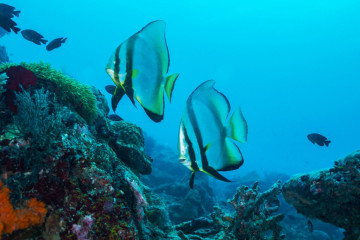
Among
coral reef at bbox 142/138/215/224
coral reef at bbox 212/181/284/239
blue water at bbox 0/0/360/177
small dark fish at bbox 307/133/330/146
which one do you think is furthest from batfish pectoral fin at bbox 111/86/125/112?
blue water at bbox 0/0/360/177

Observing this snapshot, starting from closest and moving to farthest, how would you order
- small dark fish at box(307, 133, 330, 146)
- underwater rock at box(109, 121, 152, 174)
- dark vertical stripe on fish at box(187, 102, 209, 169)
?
dark vertical stripe on fish at box(187, 102, 209, 169) → underwater rock at box(109, 121, 152, 174) → small dark fish at box(307, 133, 330, 146)

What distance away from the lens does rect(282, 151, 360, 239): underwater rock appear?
3.91 m

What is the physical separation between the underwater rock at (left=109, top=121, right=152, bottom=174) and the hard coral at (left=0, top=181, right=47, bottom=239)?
96.3 inches

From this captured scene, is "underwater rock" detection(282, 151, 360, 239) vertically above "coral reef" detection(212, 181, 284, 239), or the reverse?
"underwater rock" detection(282, 151, 360, 239)

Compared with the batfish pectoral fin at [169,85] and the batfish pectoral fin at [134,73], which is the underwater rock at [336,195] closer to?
the batfish pectoral fin at [169,85]

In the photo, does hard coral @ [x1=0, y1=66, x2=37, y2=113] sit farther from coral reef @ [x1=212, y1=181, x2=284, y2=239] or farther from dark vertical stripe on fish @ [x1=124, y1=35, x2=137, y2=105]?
coral reef @ [x1=212, y1=181, x2=284, y2=239]

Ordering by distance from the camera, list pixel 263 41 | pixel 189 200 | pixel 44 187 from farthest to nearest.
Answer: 1. pixel 263 41
2. pixel 189 200
3. pixel 44 187

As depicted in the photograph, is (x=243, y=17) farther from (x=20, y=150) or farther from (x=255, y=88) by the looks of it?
(x=20, y=150)

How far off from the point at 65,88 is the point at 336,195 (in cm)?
516

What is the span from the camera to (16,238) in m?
1.84

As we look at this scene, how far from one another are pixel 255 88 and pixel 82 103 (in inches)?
5345

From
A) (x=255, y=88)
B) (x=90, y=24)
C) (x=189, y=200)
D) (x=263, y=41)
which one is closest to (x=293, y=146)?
(x=255, y=88)

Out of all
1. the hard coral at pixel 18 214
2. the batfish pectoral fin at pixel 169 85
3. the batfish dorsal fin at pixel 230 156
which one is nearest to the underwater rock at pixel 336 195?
the batfish dorsal fin at pixel 230 156

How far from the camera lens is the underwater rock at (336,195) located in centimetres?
391
